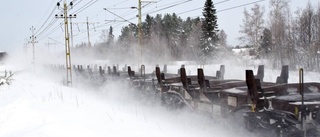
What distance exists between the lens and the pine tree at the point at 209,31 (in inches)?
1559

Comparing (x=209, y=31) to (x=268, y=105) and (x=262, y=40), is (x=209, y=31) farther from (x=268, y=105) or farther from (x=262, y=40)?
(x=268, y=105)

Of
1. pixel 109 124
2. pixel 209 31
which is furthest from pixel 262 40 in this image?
pixel 109 124

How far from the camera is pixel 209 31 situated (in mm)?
39812

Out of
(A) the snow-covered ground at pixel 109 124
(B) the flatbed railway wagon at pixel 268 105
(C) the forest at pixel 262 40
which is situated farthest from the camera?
(C) the forest at pixel 262 40

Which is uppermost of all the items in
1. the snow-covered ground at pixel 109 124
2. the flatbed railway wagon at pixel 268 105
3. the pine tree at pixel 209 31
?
the pine tree at pixel 209 31

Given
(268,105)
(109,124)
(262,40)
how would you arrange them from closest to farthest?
(268,105) < (109,124) < (262,40)

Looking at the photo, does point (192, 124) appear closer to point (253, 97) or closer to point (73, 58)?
point (253, 97)

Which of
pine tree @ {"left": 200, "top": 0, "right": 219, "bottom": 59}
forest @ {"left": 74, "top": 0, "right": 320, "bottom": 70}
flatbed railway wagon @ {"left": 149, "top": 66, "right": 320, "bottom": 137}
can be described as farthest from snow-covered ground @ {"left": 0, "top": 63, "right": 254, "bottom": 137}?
pine tree @ {"left": 200, "top": 0, "right": 219, "bottom": 59}

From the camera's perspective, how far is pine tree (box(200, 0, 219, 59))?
130ft

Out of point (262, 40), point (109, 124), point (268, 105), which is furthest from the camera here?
point (262, 40)

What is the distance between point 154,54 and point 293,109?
5460 centimetres

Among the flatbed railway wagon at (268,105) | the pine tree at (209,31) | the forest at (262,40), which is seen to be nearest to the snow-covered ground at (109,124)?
the flatbed railway wagon at (268,105)

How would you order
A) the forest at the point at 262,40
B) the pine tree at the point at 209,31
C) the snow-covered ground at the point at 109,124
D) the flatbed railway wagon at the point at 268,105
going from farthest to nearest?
the pine tree at the point at 209,31 → the forest at the point at 262,40 → the snow-covered ground at the point at 109,124 → the flatbed railway wagon at the point at 268,105

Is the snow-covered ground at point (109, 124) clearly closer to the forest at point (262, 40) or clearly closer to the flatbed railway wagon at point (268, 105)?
the flatbed railway wagon at point (268, 105)
